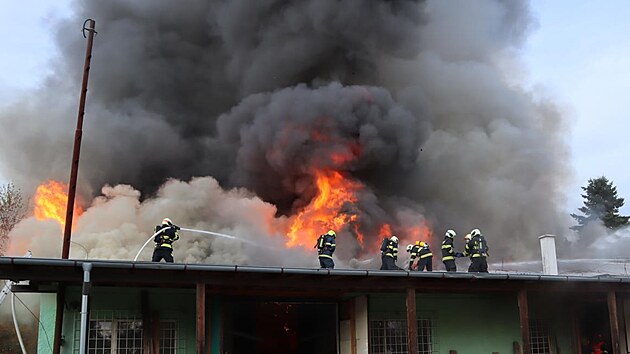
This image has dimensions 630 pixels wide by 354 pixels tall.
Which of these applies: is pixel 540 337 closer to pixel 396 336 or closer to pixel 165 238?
pixel 396 336

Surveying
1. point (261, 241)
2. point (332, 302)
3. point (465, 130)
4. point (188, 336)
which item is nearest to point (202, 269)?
point (188, 336)

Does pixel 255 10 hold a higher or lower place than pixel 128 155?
higher

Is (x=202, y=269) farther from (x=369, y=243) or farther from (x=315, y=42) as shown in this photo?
(x=315, y=42)

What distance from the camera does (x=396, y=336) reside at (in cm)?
1491

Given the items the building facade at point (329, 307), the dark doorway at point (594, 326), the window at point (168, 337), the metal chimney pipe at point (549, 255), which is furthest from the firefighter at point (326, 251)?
the dark doorway at point (594, 326)

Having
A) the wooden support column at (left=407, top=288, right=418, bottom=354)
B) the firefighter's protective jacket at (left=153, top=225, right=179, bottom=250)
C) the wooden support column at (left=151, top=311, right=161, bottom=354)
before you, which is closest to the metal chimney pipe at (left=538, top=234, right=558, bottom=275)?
the wooden support column at (left=407, top=288, right=418, bottom=354)

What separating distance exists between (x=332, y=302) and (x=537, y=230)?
2631 centimetres

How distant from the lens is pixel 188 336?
13438 millimetres

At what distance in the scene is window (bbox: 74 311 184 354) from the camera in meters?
12.8

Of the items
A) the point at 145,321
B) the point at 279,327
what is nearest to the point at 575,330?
the point at 279,327

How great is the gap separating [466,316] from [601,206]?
103 feet

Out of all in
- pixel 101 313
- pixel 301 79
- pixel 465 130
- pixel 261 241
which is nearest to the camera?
pixel 101 313

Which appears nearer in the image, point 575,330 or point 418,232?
point 575,330

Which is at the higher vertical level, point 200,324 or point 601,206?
point 601,206
